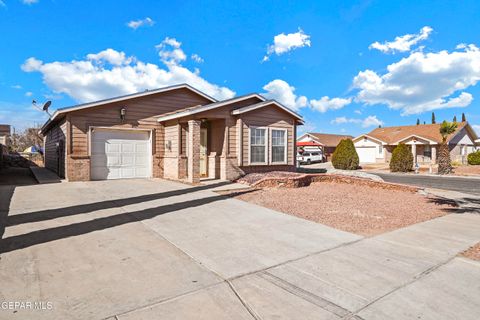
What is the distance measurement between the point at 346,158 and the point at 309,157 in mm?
11941

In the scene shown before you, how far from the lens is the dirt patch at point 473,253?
169 inches

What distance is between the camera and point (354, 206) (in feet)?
26.1

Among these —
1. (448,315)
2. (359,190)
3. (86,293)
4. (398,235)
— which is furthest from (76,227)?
(359,190)

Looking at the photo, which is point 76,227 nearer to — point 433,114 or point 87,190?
point 87,190

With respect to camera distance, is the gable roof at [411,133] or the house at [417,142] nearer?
the house at [417,142]

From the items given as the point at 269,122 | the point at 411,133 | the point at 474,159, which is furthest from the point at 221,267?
the point at 411,133

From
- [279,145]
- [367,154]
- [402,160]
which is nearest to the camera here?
[279,145]

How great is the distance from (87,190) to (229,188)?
4.71m

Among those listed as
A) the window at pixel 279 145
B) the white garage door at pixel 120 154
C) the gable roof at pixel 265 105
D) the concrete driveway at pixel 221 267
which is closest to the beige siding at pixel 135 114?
the white garage door at pixel 120 154

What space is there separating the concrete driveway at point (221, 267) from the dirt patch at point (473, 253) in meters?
0.14

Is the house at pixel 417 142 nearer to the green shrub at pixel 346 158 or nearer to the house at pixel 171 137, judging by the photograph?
the green shrub at pixel 346 158

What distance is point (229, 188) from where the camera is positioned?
10117 mm

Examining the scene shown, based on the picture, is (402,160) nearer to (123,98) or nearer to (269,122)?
(269,122)

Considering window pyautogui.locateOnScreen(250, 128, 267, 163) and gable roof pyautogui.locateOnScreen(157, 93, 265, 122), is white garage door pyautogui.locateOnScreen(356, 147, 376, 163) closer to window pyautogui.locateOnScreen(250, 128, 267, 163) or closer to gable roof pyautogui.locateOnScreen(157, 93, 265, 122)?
gable roof pyautogui.locateOnScreen(157, 93, 265, 122)
